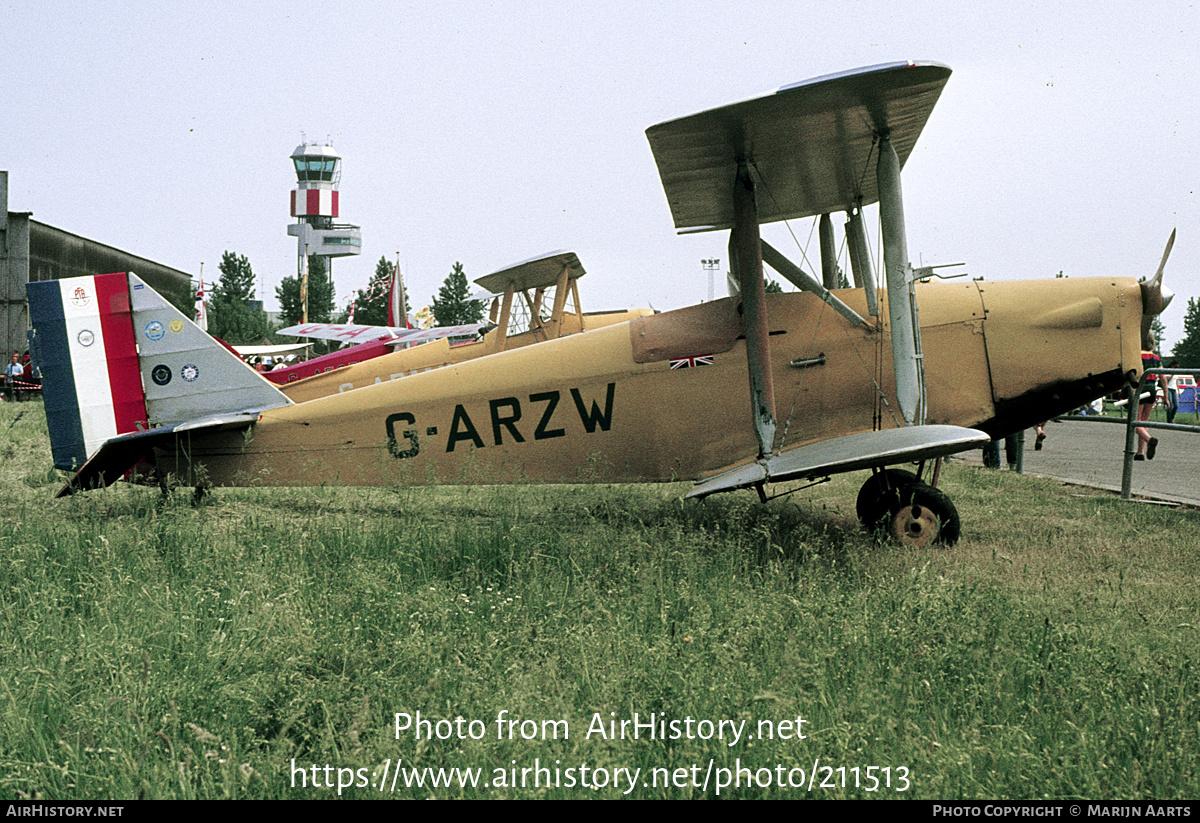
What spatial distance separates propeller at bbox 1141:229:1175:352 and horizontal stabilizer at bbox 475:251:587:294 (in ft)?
19.6

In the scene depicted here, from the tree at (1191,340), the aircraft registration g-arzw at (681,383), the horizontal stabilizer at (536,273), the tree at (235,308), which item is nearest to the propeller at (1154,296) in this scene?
the aircraft registration g-arzw at (681,383)

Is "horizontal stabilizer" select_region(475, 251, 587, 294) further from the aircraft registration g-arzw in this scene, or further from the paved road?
the paved road

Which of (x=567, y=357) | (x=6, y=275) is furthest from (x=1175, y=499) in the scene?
(x=6, y=275)

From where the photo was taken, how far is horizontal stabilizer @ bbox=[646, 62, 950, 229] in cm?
441

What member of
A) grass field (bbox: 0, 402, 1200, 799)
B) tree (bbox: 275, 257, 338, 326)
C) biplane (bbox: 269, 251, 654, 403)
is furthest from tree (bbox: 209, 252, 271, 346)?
grass field (bbox: 0, 402, 1200, 799)

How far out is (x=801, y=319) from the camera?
5.67 metres

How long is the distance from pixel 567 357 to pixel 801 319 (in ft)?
5.55

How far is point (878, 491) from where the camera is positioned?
5.79 m

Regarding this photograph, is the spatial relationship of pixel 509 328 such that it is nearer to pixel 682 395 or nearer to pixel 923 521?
pixel 682 395

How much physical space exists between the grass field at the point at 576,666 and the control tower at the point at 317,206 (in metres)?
108

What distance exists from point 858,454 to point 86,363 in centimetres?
549

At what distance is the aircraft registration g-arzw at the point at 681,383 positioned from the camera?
541 cm

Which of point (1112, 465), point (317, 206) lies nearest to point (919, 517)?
point (1112, 465)

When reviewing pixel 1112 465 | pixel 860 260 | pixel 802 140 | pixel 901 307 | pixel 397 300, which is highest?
pixel 397 300
